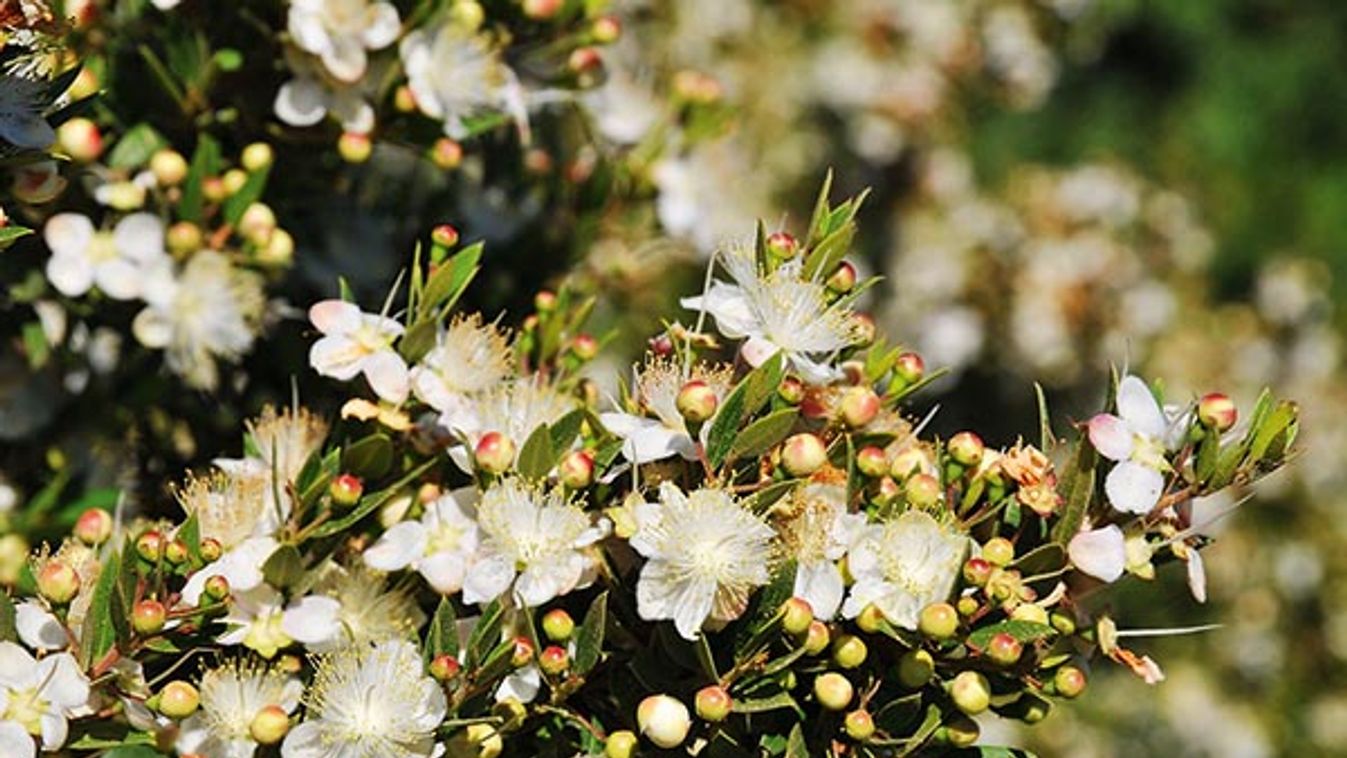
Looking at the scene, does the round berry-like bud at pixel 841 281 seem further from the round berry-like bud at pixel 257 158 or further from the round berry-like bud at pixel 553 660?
the round berry-like bud at pixel 257 158

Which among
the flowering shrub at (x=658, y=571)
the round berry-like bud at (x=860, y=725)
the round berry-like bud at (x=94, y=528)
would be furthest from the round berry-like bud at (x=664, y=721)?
the round berry-like bud at (x=94, y=528)

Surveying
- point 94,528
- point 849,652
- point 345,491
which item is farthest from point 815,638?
point 94,528

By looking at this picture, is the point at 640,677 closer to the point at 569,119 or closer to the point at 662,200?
the point at 662,200

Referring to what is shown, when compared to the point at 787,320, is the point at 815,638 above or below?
below

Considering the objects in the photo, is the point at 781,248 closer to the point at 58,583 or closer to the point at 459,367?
the point at 459,367

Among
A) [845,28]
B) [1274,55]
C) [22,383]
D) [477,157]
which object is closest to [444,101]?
[477,157]

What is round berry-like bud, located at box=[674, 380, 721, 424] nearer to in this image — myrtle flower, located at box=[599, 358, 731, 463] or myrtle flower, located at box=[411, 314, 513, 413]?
myrtle flower, located at box=[599, 358, 731, 463]

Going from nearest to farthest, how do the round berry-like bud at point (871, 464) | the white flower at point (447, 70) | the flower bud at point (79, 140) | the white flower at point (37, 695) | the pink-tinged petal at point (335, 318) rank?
the white flower at point (37, 695) < the round berry-like bud at point (871, 464) < the pink-tinged petal at point (335, 318) < the flower bud at point (79, 140) < the white flower at point (447, 70)
